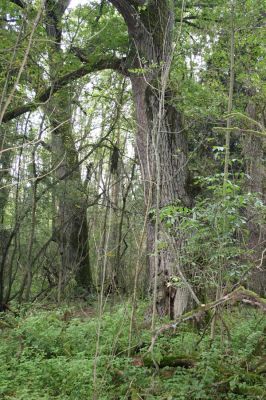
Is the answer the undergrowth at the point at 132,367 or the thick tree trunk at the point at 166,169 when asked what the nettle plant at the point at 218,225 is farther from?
the thick tree trunk at the point at 166,169

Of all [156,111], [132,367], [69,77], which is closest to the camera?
[132,367]

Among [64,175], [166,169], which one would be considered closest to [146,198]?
[166,169]

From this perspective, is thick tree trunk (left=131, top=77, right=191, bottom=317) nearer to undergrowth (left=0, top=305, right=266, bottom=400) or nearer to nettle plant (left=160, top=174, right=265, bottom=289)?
undergrowth (left=0, top=305, right=266, bottom=400)

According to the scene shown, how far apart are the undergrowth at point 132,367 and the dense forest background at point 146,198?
0.02 m

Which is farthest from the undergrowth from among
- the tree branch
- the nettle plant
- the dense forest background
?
the tree branch

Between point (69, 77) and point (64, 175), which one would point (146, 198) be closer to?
point (69, 77)

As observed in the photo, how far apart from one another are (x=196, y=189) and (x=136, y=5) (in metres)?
3.37

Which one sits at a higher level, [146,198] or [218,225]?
[146,198]

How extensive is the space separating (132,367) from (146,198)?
5.20 ft

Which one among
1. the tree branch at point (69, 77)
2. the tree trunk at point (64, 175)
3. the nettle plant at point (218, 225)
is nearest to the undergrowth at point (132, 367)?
the nettle plant at point (218, 225)

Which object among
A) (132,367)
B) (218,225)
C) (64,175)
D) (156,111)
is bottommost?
(132,367)

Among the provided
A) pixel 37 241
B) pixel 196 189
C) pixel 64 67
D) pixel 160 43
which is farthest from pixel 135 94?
pixel 37 241

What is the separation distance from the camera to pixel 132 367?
3.89 m

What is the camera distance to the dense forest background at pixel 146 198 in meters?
3.71
